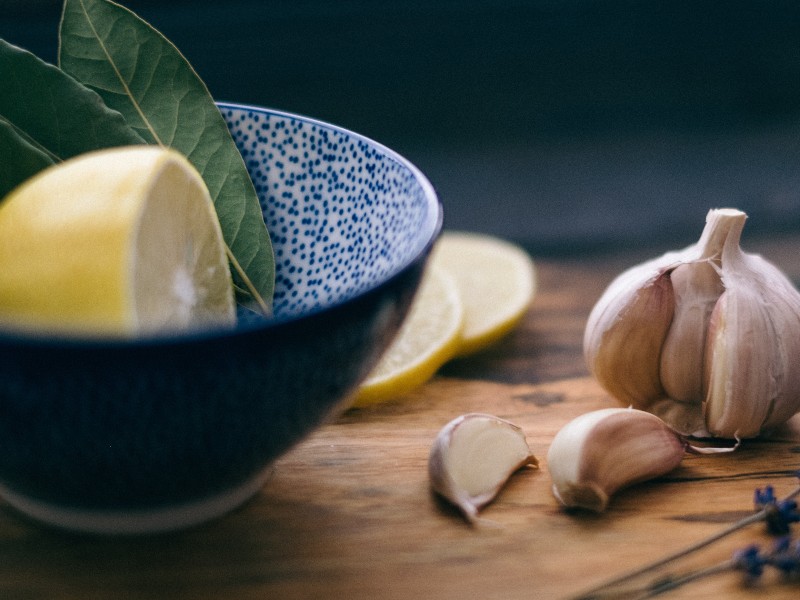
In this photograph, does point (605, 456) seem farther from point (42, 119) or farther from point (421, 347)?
point (42, 119)

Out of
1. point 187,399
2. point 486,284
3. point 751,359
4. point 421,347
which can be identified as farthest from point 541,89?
point 187,399

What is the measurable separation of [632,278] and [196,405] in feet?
1.26

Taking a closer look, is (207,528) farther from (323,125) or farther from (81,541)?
(323,125)

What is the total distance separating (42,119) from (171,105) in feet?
0.30

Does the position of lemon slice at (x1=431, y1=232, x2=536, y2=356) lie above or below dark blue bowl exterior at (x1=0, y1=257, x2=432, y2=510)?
below

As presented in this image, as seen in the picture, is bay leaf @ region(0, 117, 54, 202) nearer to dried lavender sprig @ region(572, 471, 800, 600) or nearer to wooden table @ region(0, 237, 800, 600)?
wooden table @ region(0, 237, 800, 600)

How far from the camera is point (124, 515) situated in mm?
524

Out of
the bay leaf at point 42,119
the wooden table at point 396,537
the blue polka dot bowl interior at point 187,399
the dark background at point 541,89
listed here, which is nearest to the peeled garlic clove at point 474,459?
the wooden table at point 396,537

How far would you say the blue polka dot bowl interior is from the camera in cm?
41

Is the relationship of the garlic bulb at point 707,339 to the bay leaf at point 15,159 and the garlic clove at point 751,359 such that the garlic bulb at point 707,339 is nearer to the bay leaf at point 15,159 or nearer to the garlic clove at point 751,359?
the garlic clove at point 751,359

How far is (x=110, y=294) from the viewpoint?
1.52ft

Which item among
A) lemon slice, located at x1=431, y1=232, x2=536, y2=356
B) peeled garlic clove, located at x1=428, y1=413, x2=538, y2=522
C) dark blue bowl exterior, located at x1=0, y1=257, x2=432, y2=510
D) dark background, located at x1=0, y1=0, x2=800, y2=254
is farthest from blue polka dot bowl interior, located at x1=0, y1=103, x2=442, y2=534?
dark background, located at x1=0, y1=0, x2=800, y2=254

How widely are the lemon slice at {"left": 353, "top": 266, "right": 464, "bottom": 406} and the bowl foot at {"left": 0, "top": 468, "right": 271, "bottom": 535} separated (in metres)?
0.16

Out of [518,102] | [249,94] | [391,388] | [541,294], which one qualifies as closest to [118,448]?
[391,388]
